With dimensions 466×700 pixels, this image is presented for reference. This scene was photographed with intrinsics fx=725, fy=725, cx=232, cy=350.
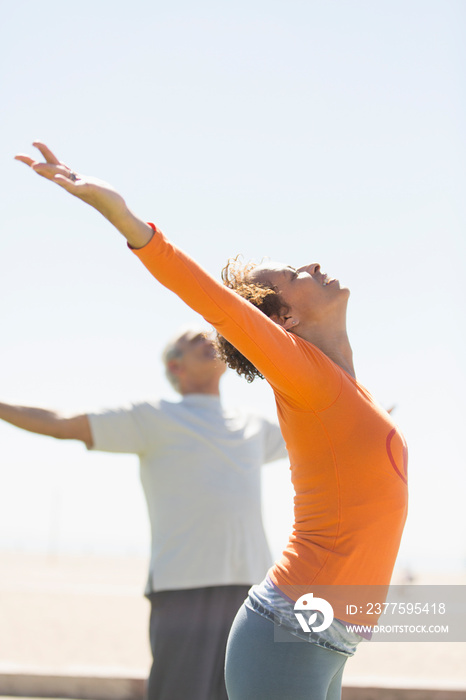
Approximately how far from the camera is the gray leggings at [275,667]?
5.73 ft

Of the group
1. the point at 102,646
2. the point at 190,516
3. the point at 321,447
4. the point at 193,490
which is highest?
the point at 321,447

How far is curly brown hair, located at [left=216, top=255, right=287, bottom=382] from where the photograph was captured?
83.7 inches

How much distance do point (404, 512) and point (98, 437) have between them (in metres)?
1.61

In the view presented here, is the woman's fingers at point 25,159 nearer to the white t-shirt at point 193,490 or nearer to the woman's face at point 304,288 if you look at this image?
the woman's face at point 304,288

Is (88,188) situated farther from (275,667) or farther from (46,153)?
(275,667)

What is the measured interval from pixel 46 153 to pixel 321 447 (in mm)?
1016

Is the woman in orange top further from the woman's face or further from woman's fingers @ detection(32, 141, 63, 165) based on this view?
the woman's face

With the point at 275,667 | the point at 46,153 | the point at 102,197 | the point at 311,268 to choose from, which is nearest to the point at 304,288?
the point at 311,268

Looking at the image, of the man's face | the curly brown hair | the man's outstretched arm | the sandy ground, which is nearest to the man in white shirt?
the man's outstretched arm

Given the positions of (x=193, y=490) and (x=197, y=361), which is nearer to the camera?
(x=193, y=490)

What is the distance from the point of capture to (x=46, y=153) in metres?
1.77

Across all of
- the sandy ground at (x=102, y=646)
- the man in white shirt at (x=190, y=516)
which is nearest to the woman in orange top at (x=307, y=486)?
the man in white shirt at (x=190, y=516)

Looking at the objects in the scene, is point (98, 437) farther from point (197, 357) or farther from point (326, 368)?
point (326, 368)

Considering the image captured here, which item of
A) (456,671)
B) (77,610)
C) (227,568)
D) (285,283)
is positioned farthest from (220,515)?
(77,610)
